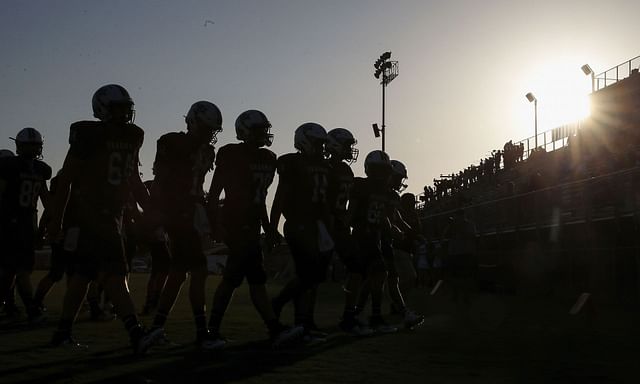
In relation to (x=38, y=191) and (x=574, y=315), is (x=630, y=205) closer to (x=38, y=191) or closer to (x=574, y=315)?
(x=574, y=315)

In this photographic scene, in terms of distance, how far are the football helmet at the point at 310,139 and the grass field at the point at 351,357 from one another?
80.2 inches

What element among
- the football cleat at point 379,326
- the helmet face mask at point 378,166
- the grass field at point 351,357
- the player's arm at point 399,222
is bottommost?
the grass field at point 351,357

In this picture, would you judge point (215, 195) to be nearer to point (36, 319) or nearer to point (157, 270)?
point (36, 319)

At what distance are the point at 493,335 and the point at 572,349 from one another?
1534 mm

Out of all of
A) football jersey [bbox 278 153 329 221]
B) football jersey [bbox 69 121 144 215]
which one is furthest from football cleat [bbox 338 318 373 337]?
football jersey [bbox 69 121 144 215]

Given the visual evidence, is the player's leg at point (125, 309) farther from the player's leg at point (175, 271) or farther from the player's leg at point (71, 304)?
the player's leg at point (175, 271)

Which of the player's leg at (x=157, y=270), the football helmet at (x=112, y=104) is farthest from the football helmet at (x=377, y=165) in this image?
the football helmet at (x=112, y=104)

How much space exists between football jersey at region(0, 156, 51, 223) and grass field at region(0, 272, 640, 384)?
1.42m

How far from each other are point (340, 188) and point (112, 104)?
3.25 meters

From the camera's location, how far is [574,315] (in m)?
14.0

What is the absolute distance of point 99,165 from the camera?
7094 mm

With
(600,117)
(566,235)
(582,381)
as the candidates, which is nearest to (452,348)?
(582,381)

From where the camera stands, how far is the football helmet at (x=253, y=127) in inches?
318

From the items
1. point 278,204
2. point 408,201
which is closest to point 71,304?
point 278,204
